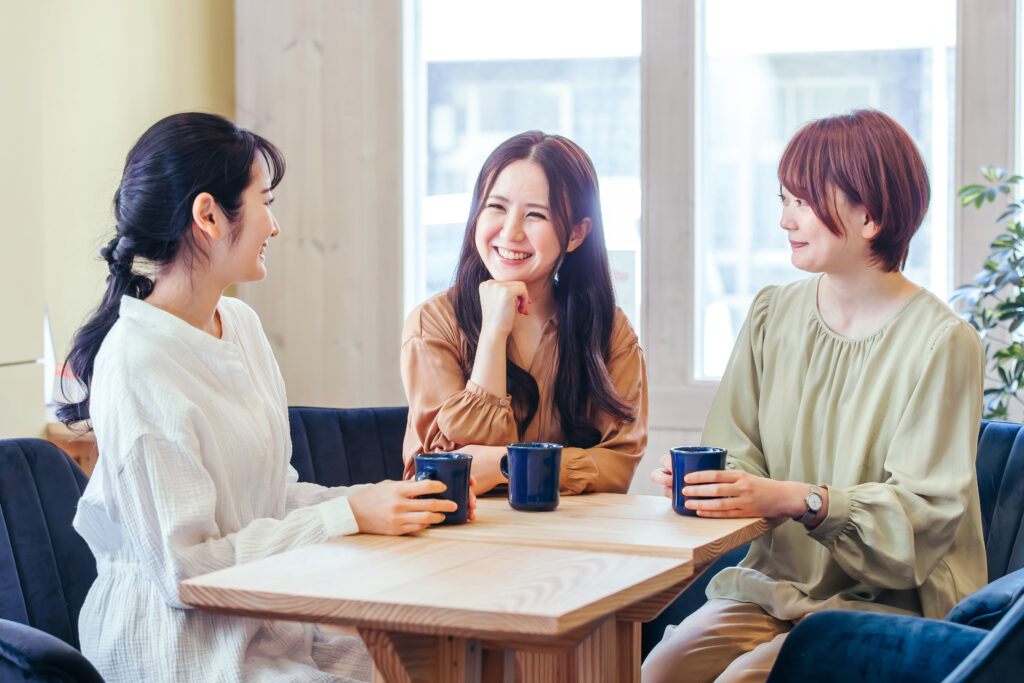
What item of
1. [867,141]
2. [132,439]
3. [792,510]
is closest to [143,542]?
[132,439]

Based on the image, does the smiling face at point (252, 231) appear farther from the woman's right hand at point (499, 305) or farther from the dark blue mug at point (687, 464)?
the dark blue mug at point (687, 464)

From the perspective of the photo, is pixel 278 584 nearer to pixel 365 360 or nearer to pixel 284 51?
pixel 365 360

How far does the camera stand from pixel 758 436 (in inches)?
75.0

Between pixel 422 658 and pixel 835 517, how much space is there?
2.29ft

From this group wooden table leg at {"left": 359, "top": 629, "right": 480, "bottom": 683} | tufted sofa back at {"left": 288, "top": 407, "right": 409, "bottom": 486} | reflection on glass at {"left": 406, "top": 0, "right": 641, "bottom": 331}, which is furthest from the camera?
reflection on glass at {"left": 406, "top": 0, "right": 641, "bottom": 331}

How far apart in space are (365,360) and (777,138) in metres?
1.57

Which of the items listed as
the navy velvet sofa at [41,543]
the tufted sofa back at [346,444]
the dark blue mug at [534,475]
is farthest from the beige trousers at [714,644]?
the navy velvet sofa at [41,543]

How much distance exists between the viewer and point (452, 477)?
1373 millimetres

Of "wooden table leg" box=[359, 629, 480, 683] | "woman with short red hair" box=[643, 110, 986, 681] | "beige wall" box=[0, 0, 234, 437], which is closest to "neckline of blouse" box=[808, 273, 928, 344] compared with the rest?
"woman with short red hair" box=[643, 110, 986, 681]

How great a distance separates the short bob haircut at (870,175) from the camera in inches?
67.2

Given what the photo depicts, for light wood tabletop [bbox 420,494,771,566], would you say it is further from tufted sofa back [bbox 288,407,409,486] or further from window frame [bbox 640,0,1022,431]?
window frame [bbox 640,0,1022,431]

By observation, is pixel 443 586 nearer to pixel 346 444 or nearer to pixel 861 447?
pixel 861 447

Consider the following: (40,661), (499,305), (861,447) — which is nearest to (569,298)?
(499,305)

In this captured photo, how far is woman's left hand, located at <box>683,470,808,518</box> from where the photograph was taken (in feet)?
4.74
